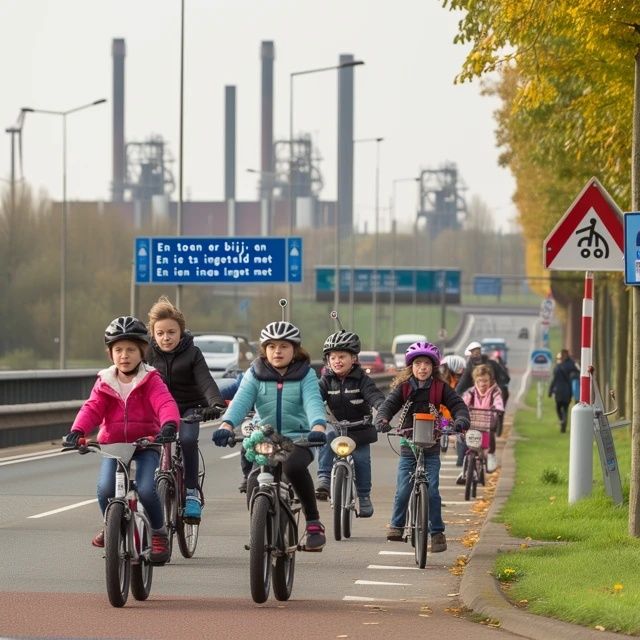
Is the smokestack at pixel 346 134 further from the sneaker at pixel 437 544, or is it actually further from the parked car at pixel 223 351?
the sneaker at pixel 437 544

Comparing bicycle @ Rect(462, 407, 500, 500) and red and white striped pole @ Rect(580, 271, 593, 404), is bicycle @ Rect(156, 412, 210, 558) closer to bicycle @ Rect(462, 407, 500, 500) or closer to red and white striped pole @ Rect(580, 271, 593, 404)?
red and white striped pole @ Rect(580, 271, 593, 404)

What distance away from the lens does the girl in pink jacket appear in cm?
998

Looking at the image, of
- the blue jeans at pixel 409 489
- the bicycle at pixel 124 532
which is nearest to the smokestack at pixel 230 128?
the blue jeans at pixel 409 489

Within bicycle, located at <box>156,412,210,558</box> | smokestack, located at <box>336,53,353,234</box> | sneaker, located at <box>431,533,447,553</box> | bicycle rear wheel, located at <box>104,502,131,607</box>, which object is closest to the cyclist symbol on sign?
sneaker, located at <box>431,533,447,553</box>

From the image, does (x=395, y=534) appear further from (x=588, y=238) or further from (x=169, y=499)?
(x=588, y=238)

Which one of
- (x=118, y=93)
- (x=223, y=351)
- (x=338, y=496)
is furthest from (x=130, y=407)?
(x=118, y=93)

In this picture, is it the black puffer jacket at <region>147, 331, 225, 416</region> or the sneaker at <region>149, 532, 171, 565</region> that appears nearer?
the sneaker at <region>149, 532, 171, 565</region>

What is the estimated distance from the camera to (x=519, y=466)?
22859mm

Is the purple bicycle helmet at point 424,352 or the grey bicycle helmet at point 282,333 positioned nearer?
the grey bicycle helmet at point 282,333

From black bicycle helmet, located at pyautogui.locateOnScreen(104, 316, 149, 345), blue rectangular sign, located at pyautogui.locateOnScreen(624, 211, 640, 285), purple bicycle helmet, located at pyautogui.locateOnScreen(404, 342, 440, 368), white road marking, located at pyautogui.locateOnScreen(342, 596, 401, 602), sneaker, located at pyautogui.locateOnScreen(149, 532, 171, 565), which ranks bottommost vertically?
white road marking, located at pyautogui.locateOnScreen(342, 596, 401, 602)

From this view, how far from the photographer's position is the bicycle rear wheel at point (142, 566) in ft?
32.2

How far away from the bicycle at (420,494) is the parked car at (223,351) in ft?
103

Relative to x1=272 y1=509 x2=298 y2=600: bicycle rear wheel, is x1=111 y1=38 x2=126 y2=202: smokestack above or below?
above

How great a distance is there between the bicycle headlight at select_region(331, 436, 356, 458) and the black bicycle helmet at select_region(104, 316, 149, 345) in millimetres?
2246
